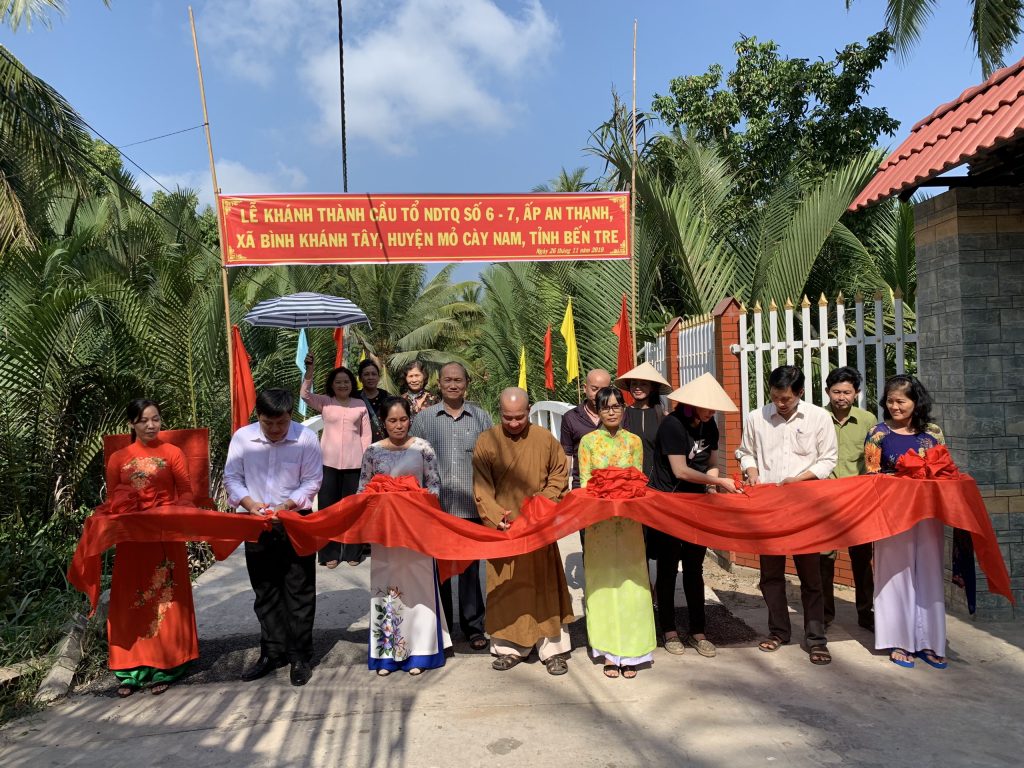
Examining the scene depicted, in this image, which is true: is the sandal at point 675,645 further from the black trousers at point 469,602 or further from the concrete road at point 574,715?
the black trousers at point 469,602

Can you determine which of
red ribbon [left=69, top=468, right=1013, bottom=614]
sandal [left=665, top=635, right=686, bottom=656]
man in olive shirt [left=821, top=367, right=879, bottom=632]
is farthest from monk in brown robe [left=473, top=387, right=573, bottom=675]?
man in olive shirt [left=821, top=367, right=879, bottom=632]

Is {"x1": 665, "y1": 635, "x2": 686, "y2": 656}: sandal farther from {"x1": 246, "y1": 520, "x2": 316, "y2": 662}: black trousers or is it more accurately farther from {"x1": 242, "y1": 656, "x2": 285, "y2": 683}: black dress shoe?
{"x1": 242, "y1": 656, "x2": 285, "y2": 683}: black dress shoe

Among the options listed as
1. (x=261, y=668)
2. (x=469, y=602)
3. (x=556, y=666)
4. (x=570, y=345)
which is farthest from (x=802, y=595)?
(x=570, y=345)

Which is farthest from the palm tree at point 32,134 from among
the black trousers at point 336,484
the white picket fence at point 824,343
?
the white picket fence at point 824,343

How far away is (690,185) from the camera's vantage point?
1166 cm

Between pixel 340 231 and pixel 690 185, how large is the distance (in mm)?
5973

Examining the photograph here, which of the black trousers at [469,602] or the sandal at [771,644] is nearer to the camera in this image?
the sandal at [771,644]

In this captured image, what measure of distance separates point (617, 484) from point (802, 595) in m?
1.33

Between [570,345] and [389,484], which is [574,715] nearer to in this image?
[389,484]

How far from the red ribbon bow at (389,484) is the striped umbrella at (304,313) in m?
2.88

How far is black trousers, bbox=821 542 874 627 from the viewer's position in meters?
4.93

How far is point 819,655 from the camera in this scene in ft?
14.6

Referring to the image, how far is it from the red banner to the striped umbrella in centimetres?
45

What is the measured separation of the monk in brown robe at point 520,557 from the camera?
14.9ft
